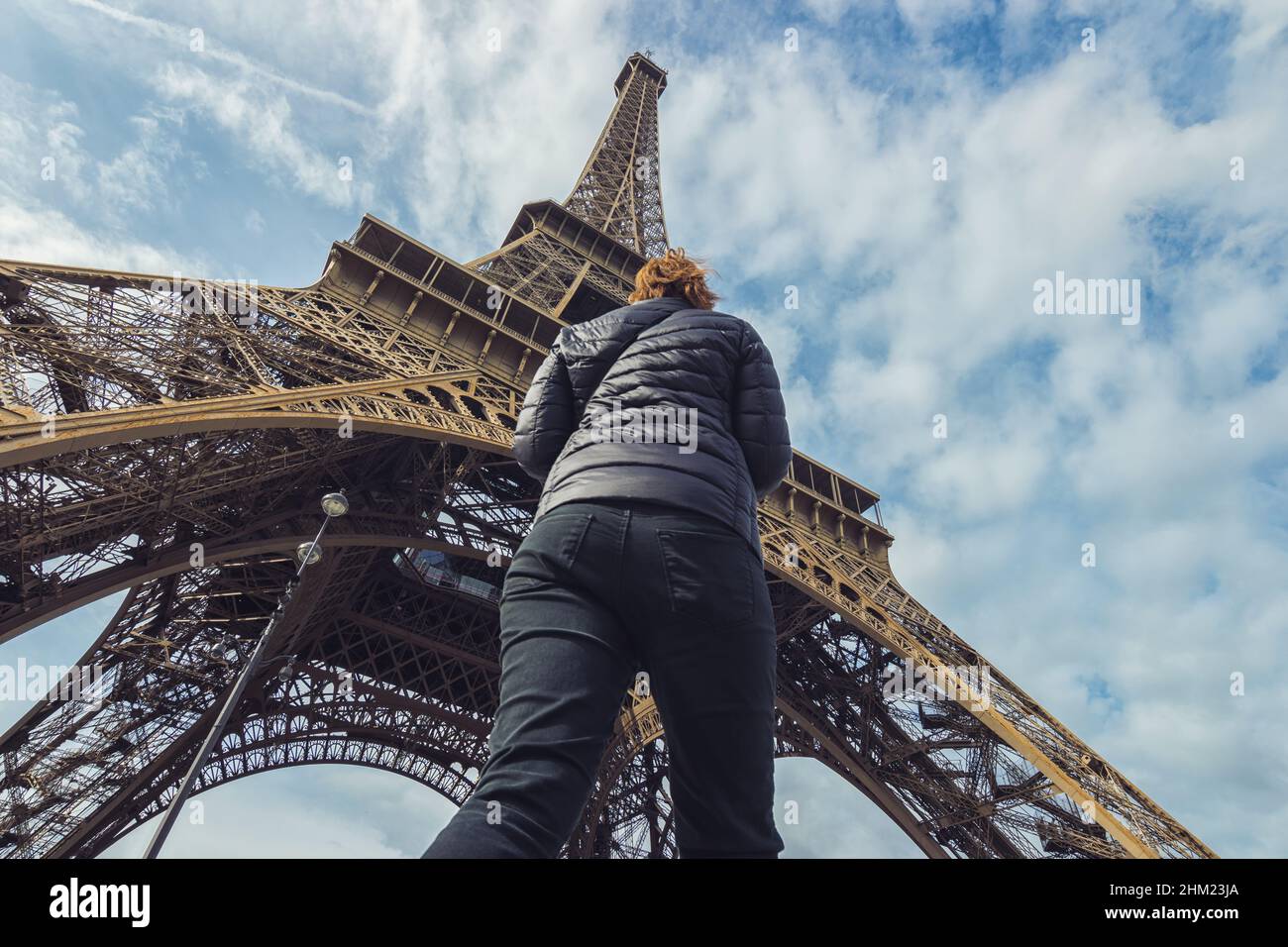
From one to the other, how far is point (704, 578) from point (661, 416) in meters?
0.61

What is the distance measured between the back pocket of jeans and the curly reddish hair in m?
1.26

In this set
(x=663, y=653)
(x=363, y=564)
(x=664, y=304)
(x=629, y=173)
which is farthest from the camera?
(x=629, y=173)

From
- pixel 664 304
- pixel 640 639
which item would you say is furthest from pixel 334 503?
pixel 640 639

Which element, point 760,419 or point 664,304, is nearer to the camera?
point 760,419

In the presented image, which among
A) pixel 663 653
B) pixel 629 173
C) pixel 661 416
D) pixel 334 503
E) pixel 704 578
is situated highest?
pixel 629 173

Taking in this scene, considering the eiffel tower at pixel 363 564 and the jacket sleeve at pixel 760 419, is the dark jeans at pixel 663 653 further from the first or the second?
the eiffel tower at pixel 363 564

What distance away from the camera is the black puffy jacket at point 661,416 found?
7.29 feet

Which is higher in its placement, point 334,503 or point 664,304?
point 334,503

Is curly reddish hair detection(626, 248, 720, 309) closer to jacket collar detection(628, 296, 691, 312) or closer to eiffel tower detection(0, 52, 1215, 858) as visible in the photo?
jacket collar detection(628, 296, 691, 312)

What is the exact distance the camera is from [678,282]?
120 inches

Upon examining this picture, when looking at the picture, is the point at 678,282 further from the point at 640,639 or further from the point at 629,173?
the point at 629,173
